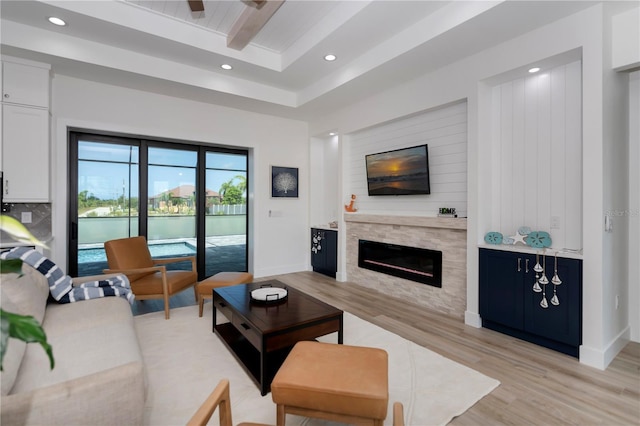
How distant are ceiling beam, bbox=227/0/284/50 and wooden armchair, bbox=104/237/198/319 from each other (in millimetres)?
2604

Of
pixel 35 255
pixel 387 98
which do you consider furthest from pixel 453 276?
pixel 35 255

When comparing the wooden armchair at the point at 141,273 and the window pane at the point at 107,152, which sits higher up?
the window pane at the point at 107,152

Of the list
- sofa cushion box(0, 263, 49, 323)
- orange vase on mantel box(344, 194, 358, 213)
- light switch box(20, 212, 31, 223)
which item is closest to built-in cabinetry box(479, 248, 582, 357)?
orange vase on mantel box(344, 194, 358, 213)

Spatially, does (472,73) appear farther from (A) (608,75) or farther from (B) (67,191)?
(B) (67,191)

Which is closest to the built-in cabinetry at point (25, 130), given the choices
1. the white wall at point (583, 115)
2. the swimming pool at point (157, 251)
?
the swimming pool at point (157, 251)

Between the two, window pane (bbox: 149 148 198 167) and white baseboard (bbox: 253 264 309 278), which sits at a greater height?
Answer: window pane (bbox: 149 148 198 167)

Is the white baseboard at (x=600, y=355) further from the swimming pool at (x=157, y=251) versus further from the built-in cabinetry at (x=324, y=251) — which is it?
the swimming pool at (x=157, y=251)

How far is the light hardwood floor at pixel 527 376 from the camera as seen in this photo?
1.93 meters

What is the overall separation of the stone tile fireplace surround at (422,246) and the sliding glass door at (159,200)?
2161mm

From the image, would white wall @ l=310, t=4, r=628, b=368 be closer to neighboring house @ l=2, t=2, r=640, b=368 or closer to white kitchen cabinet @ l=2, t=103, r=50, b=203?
neighboring house @ l=2, t=2, r=640, b=368

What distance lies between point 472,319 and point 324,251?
284 centimetres

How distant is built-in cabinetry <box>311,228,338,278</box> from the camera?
17.9 feet

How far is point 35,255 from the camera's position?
253 cm

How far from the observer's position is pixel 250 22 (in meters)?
3.05
